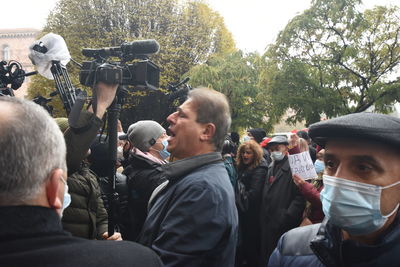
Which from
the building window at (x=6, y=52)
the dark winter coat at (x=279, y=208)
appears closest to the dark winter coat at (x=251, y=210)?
the dark winter coat at (x=279, y=208)

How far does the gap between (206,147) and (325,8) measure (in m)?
11.5

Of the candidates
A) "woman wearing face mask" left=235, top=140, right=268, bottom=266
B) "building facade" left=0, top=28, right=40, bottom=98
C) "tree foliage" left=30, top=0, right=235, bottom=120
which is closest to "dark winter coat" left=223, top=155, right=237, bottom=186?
"woman wearing face mask" left=235, top=140, right=268, bottom=266

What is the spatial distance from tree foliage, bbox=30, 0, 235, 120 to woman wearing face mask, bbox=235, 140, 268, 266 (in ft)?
56.9

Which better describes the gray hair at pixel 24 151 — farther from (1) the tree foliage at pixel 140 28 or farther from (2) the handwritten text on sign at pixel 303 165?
(1) the tree foliage at pixel 140 28

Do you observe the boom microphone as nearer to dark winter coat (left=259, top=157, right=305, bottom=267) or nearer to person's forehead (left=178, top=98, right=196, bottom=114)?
person's forehead (left=178, top=98, right=196, bottom=114)

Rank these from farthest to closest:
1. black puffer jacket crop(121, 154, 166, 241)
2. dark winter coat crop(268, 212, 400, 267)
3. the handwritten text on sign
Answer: the handwritten text on sign
black puffer jacket crop(121, 154, 166, 241)
dark winter coat crop(268, 212, 400, 267)

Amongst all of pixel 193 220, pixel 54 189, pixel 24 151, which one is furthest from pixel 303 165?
pixel 24 151

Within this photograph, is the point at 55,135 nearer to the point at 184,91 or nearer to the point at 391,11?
the point at 184,91

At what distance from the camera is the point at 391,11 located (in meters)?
12.5

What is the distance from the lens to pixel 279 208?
14.4ft

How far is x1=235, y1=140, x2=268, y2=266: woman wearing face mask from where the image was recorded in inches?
203

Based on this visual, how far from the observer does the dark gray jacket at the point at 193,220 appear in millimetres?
2016

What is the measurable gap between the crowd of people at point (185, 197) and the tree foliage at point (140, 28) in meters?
19.7

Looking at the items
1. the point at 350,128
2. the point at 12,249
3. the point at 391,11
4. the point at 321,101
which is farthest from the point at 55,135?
the point at 391,11
